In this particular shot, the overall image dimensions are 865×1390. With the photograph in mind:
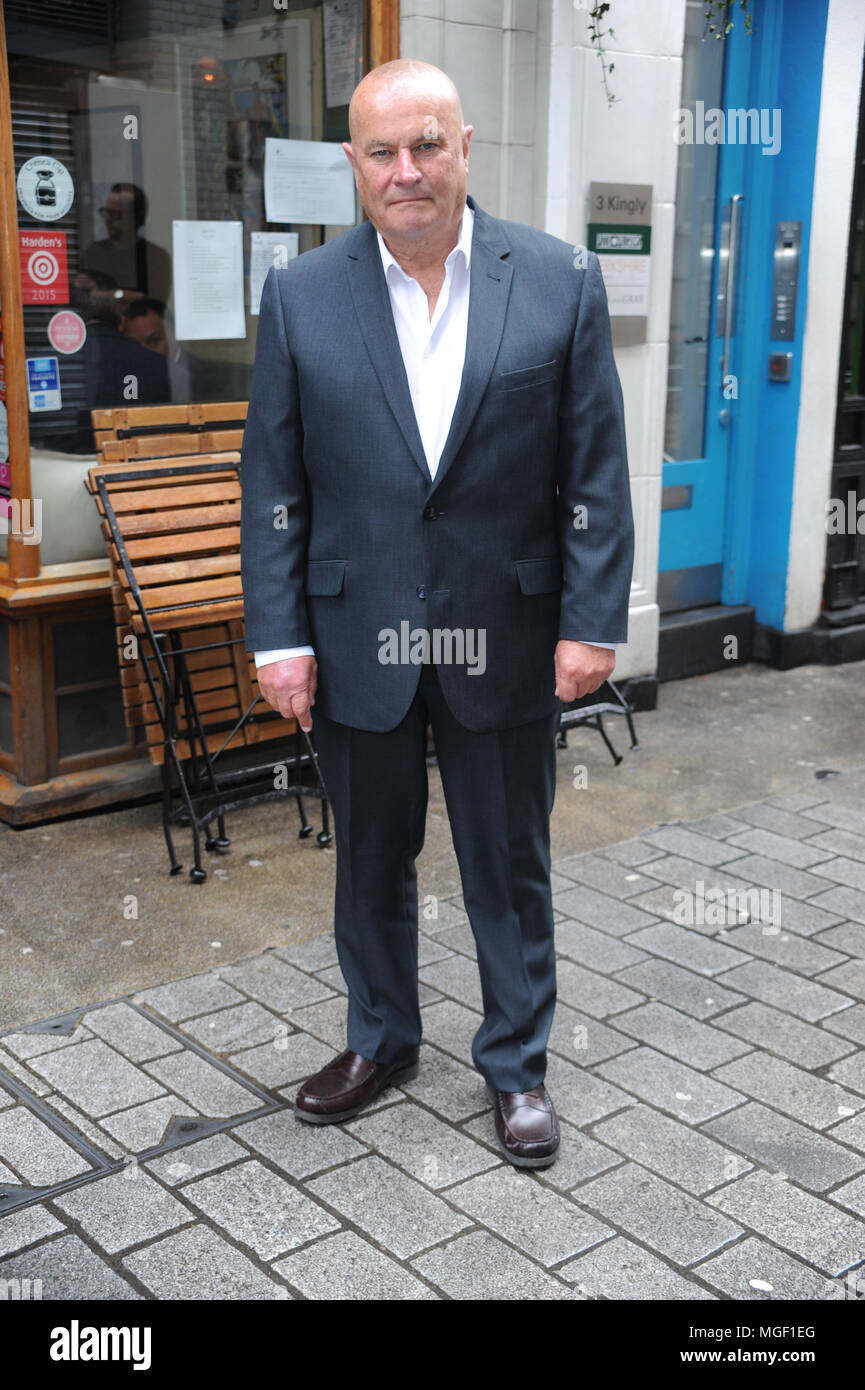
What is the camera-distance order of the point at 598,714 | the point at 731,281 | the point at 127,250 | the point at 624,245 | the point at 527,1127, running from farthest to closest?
the point at 731,281 → the point at 624,245 → the point at 598,714 → the point at 127,250 → the point at 527,1127

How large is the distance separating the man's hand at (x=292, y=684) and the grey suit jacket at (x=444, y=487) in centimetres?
4

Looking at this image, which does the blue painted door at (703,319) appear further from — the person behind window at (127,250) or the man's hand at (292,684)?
the man's hand at (292,684)

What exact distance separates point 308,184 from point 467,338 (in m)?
2.98

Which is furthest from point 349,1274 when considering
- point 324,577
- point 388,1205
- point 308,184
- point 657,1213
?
point 308,184

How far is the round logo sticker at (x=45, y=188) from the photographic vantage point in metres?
4.86

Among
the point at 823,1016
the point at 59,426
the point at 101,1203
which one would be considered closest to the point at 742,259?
the point at 59,426

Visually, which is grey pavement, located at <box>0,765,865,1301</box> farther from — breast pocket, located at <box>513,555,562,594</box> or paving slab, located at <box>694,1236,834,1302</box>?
breast pocket, located at <box>513,555,562,594</box>

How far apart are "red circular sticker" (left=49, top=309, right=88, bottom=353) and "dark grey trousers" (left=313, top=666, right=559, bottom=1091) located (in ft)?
7.93

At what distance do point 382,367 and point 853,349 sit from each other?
5.05 metres

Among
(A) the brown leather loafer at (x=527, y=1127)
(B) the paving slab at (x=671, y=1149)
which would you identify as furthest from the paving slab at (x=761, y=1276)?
(A) the brown leather loafer at (x=527, y=1127)

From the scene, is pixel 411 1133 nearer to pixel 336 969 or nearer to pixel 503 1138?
pixel 503 1138

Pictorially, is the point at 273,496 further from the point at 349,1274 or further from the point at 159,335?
the point at 159,335

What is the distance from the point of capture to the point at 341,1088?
3332 mm

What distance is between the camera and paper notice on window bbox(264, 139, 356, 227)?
5508mm
